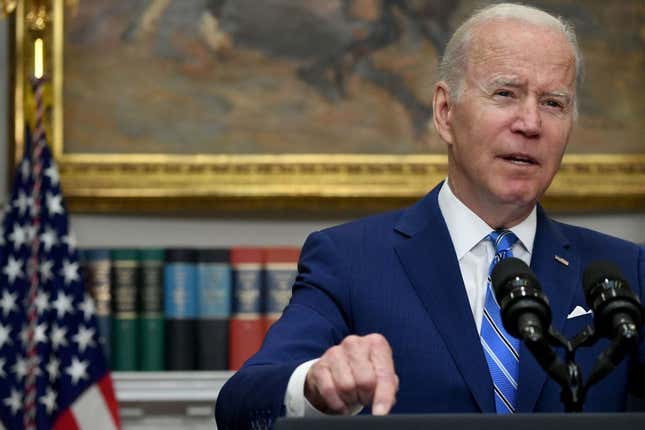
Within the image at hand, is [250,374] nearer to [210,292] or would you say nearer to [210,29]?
[210,292]

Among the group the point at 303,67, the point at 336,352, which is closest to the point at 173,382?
the point at 303,67

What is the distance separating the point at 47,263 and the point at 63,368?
16.4 inches

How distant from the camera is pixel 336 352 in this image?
192cm

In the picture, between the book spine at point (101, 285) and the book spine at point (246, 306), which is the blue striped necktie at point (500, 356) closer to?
the book spine at point (246, 306)

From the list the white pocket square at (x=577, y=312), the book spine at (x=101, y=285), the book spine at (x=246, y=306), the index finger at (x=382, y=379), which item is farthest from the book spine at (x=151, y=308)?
the index finger at (x=382, y=379)

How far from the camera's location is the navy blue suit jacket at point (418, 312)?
7.99 ft

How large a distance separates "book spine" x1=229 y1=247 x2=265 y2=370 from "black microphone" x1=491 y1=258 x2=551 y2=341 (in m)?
3.08

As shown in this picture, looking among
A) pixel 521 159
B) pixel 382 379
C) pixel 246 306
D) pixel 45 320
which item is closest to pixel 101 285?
pixel 45 320

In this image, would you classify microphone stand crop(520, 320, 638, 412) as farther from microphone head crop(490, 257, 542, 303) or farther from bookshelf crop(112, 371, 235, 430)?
bookshelf crop(112, 371, 235, 430)

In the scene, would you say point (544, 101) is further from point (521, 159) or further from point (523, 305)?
point (523, 305)

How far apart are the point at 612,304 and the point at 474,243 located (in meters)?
0.83

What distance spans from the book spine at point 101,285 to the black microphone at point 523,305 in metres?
3.23

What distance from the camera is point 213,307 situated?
194 inches

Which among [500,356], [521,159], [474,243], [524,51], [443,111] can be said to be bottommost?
[500,356]
